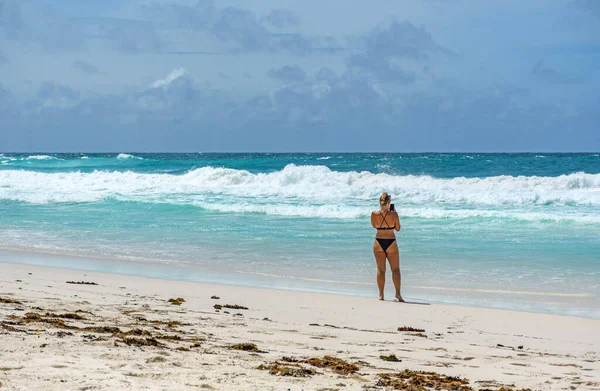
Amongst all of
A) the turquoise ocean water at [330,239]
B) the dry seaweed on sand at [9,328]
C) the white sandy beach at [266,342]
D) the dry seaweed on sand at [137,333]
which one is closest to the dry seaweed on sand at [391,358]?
the white sandy beach at [266,342]

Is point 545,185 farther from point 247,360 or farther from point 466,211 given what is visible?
point 247,360

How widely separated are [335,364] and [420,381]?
65 centimetres

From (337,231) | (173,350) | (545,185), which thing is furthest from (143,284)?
(545,185)

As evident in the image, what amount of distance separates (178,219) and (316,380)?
14880 mm

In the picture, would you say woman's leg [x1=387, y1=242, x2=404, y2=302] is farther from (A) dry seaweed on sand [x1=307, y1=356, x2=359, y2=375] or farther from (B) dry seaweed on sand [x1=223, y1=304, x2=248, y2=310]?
(A) dry seaweed on sand [x1=307, y1=356, x2=359, y2=375]

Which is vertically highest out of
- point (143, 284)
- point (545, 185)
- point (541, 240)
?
point (545, 185)

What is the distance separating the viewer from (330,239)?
47.4 ft

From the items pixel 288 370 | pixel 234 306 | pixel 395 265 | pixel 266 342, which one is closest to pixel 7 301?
pixel 234 306

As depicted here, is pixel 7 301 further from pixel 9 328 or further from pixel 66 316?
pixel 9 328

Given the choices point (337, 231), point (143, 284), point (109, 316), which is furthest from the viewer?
point (337, 231)

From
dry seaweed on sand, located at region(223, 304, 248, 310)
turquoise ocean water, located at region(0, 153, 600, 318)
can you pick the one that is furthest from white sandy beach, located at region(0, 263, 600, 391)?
turquoise ocean water, located at region(0, 153, 600, 318)

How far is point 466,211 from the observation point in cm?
1933

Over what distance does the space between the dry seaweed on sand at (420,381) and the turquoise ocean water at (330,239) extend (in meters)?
3.90

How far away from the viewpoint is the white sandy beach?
4.32 meters
